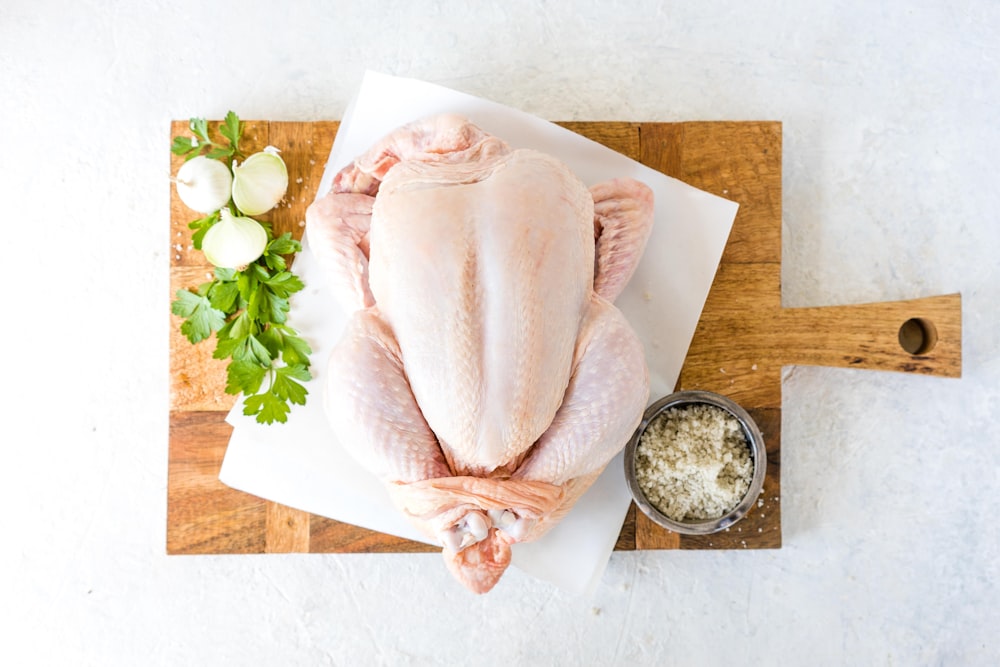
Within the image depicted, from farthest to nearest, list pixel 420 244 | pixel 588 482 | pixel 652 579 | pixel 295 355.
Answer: pixel 652 579, pixel 295 355, pixel 588 482, pixel 420 244

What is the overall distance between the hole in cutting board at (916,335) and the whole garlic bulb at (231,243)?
1509 mm

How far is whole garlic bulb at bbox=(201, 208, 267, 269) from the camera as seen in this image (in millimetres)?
1575

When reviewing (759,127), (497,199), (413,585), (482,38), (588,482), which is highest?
(482,38)

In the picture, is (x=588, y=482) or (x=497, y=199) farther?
(x=588, y=482)

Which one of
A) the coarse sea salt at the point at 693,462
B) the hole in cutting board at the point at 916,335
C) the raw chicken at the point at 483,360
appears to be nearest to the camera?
the raw chicken at the point at 483,360

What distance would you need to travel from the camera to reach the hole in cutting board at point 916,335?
64.9 inches

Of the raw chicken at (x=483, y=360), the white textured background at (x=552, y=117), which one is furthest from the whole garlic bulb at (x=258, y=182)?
the raw chicken at (x=483, y=360)

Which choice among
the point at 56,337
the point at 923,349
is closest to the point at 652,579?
the point at 923,349

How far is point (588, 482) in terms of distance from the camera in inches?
58.5

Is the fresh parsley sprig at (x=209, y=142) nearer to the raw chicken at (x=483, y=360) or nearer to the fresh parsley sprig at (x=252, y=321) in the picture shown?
the fresh parsley sprig at (x=252, y=321)

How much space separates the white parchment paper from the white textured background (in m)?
0.16

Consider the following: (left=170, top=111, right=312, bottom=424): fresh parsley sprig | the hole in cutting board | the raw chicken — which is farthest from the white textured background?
the raw chicken

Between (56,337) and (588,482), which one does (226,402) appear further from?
(588,482)

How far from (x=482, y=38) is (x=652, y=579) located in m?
1.40
